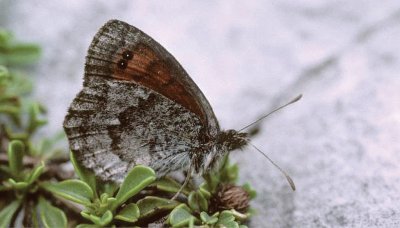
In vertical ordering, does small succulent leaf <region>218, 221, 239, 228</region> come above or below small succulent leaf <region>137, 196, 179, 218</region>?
below

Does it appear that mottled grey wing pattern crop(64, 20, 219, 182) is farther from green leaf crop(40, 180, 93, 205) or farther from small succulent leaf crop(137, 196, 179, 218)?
small succulent leaf crop(137, 196, 179, 218)

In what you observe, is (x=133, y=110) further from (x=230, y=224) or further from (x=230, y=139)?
(x=230, y=224)

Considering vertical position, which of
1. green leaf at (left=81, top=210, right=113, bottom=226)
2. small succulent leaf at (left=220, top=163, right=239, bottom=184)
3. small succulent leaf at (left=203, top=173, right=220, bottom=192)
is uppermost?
small succulent leaf at (left=220, top=163, right=239, bottom=184)

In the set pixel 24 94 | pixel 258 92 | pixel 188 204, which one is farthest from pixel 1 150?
pixel 258 92

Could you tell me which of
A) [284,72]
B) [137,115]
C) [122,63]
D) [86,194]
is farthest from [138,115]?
[284,72]

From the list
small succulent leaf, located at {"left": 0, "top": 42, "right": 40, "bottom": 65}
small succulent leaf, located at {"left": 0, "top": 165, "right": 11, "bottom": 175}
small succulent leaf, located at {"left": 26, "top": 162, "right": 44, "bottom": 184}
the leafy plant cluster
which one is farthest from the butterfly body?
small succulent leaf, located at {"left": 0, "top": 42, "right": 40, "bottom": 65}

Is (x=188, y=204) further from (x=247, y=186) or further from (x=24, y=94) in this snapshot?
(x=24, y=94)
